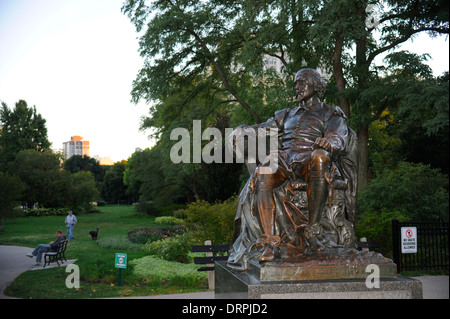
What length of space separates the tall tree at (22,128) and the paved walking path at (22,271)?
2491 centimetres

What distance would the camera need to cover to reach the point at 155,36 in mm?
17672

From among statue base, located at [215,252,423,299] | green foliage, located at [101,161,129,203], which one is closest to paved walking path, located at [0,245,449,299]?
statue base, located at [215,252,423,299]

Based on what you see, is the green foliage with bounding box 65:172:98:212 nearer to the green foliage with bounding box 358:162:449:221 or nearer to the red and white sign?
the green foliage with bounding box 358:162:449:221

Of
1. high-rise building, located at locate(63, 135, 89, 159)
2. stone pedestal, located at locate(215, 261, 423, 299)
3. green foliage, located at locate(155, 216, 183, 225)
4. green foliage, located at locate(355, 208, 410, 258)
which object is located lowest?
green foliage, located at locate(155, 216, 183, 225)

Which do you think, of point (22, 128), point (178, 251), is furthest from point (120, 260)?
point (22, 128)

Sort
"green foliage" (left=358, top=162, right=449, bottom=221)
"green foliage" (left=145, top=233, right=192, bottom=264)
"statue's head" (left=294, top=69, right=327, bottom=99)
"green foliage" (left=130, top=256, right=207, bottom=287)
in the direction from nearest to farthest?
1. "statue's head" (left=294, top=69, right=327, bottom=99)
2. "green foliage" (left=130, top=256, right=207, bottom=287)
3. "green foliage" (left=358, top=162, right=449, bottom=221)
4. "green foliage" (left=145, top=233, right=192, bottom=264)

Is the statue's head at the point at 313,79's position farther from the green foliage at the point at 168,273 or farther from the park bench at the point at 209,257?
the green foliage at the point at 168,273

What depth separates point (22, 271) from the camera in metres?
12.1

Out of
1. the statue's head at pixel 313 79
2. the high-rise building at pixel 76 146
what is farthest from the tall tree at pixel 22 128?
the high-rise building at pixel 76 146

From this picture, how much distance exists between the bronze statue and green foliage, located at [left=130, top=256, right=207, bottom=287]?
16.3 feet

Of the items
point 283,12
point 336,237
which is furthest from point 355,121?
point 336,237

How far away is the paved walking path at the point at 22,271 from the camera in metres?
7.74

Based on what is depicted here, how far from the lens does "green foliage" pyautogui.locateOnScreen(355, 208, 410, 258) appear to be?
38.4ft

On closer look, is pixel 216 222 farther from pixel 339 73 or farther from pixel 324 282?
pixel 324 282
